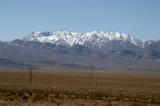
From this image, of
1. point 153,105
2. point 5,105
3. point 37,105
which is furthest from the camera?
point 153,105

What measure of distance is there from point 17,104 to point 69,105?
3.46 meters

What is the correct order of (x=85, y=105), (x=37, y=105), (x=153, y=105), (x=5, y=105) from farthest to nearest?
(x=153, y=105)
(x=85, y=105)
(x=37, y=105)
(x=5, y=105)

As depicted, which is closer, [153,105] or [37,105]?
[37,105]

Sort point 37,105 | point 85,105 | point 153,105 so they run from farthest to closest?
point 153,105 → point 85,105 → point 37,105

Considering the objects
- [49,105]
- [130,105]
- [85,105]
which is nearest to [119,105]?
[130,105]

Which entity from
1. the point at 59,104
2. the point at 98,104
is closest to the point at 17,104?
the point at 59,104

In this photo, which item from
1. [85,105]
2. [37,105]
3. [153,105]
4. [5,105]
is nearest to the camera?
[5,105]

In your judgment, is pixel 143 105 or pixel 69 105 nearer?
pixel 69 105

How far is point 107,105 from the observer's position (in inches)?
1251

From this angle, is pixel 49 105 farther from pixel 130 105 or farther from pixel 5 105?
pixel 130 105

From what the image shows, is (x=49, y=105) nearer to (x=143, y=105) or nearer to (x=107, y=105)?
(x=107, y=105)

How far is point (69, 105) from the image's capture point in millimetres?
29109

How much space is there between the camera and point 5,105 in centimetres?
2680

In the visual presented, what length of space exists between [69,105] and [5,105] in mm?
4480
